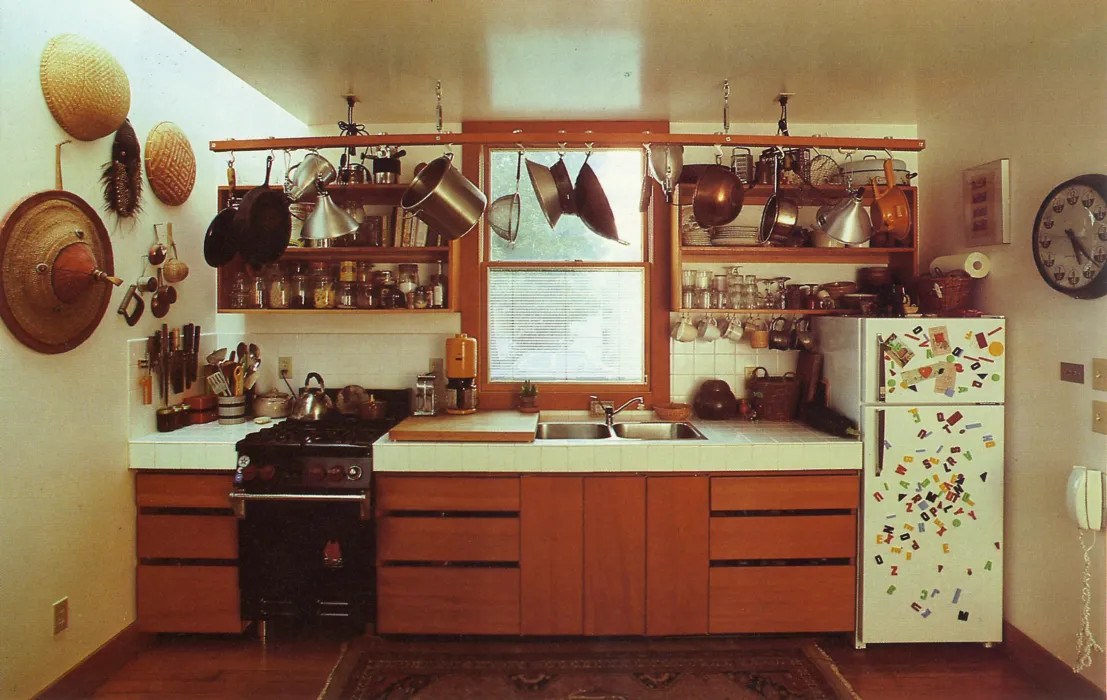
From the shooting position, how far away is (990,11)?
2.22 meters

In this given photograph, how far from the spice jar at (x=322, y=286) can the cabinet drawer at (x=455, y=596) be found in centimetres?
138

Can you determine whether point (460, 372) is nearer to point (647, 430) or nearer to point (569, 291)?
point (569, 291)

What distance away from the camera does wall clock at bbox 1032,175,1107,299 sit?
7.44 feet

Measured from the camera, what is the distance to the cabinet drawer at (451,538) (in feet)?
9.25

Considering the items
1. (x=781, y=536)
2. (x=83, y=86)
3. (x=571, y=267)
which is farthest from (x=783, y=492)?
(x=83, y=86)

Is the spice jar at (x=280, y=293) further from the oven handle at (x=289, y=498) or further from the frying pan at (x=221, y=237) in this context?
the oven handle at (x=289, y=498)

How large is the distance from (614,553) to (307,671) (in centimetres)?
138

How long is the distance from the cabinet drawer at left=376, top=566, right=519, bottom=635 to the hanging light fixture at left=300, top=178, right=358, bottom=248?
4.83 ft

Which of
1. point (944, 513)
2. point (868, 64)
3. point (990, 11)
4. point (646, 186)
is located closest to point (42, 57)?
point (646, 186)

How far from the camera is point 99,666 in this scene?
8.45 ft

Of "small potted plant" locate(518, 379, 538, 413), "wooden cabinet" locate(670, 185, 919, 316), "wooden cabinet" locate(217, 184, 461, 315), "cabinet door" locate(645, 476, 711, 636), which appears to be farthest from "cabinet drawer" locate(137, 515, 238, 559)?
"wooden cabinet" locate(670, 185, 919, 316)

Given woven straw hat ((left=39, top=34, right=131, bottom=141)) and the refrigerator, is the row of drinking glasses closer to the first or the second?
the refrigerator

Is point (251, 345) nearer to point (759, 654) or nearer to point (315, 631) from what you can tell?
point (315, 631)

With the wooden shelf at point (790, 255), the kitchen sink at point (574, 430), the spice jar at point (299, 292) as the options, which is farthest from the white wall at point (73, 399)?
the wooden shelf at point (790, 255)
